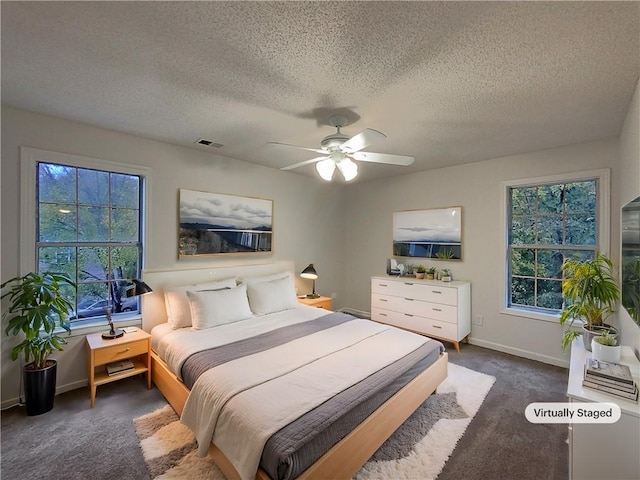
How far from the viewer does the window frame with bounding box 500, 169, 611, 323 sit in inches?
116

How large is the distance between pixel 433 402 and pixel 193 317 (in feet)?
7.88

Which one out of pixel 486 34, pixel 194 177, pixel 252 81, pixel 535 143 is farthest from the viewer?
pixel 194 177

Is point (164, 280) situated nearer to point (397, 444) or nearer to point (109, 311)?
point (109, 311)

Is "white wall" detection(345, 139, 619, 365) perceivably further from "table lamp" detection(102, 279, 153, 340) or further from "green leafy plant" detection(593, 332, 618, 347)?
"table lamp" detection(102, 279, 153, 340)

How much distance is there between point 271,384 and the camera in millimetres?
1819

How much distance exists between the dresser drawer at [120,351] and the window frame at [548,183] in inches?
163

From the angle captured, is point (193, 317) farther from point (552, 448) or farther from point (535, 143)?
point (535, 143)

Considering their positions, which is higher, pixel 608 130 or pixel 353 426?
pixel 608 130

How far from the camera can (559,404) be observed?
2.58 meters

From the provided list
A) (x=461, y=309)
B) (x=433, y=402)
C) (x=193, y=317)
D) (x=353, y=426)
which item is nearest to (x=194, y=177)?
(x=193, y=317)

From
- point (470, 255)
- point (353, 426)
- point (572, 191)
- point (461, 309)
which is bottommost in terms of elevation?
point (353, 426)

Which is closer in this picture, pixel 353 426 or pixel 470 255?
pixel 353 426

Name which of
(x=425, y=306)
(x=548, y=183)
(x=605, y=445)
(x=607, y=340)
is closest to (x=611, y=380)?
(x=605, y=445)

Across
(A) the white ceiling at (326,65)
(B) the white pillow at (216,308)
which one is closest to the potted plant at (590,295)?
(A) the white ceiling at (326,65)
